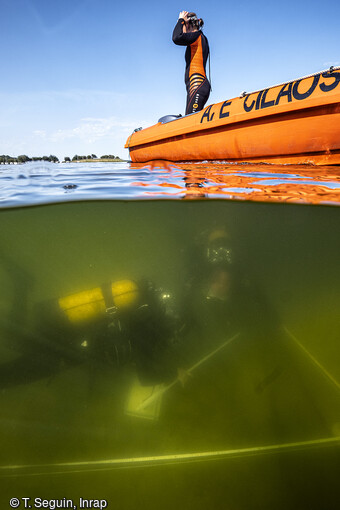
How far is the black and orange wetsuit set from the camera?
6641 mm

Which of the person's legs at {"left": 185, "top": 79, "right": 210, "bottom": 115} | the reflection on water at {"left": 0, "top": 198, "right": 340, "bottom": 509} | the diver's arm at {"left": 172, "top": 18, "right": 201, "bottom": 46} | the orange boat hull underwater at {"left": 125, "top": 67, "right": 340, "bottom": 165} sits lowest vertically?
the reflection on water at {"left": 0, "top": 198, "right": 340, "bottom": 509}

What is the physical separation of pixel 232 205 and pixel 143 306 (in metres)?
1.27

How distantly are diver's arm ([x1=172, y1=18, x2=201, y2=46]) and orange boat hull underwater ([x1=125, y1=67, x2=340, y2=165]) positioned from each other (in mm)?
2583

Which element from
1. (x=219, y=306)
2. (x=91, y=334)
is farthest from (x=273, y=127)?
(x=91, y=334)

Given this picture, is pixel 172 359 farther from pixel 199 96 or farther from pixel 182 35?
pixel 182 35

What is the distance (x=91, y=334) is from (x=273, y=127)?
190 inches

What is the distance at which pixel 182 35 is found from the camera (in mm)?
6480

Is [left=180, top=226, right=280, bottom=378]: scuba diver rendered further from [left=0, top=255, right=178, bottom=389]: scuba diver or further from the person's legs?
the person's legs

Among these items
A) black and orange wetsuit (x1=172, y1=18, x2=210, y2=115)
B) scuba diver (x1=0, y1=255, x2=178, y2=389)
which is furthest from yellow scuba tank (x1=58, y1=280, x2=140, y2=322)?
black and orange wetsuit (x1=172, y1=18, x2=210, y2=115)

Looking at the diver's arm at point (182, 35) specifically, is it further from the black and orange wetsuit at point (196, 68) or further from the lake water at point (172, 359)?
the lake water at point (172, 359)

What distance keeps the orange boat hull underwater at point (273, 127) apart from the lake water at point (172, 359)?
263cm

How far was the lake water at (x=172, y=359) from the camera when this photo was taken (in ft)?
3.18

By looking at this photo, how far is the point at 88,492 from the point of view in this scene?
937 mm

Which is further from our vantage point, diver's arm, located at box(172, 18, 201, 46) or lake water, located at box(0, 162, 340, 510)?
diver's arm, located at box(172, 18, 201, 46)
